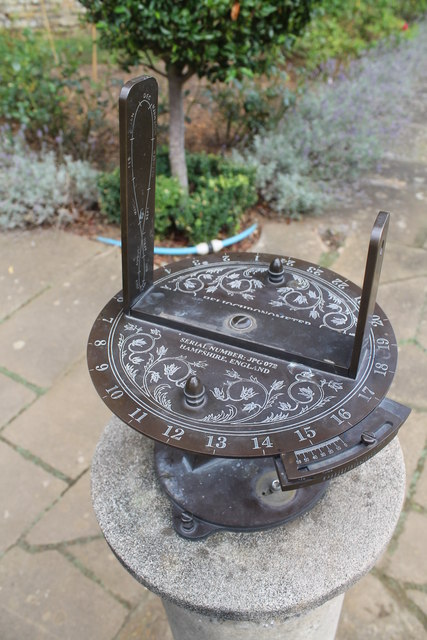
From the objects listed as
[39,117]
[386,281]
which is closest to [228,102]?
[39,117]

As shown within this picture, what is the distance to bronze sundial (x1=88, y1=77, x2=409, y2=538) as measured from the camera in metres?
1.26

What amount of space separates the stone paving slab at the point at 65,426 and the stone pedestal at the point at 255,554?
807 millimetres

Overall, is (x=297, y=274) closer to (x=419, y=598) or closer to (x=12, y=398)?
(x=419, y=598)

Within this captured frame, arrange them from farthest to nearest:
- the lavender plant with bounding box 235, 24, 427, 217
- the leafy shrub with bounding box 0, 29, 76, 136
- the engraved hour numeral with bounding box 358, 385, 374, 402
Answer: the leafy shrub with bounding box 0, 29, 76, 136 < the lavender plant with bounding box 235, 24, 427, 217 < the engraved hour numeral with bounding box 358, 385, 374, 402

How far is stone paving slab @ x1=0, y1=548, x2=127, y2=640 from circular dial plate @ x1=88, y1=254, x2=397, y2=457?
1.11 metres

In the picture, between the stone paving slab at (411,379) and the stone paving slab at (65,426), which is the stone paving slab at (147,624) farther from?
the stone paving slab at (411,379)

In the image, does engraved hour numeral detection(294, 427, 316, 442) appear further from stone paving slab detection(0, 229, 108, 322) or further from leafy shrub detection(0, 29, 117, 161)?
leafy shrub detection(0, 29, 117, 161)

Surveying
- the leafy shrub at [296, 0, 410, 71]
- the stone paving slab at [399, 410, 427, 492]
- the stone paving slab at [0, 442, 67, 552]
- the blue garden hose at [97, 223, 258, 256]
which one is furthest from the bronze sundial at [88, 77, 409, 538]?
the leafy shrub at [296, 0, 410, 71]

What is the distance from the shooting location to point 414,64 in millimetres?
6914

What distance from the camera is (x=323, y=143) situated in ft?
14.8

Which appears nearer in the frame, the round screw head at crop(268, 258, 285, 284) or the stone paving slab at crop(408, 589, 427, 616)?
the round screw head at crop(268, 258, 285, 284)

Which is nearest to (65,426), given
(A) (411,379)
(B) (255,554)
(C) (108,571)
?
(C) (108,571)

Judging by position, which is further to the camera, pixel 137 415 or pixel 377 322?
pixel 377 322

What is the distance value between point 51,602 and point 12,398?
3.56ft
